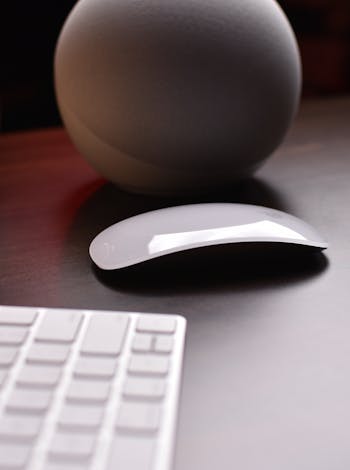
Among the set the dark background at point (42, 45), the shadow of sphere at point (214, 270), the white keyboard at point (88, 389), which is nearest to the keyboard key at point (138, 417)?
the white keyboard at point (88, 389)

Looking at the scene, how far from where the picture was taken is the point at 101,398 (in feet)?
0.85

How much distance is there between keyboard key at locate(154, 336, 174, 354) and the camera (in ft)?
0.96

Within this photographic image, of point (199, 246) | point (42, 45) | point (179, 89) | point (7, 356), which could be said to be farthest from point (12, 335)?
point (42, 45)

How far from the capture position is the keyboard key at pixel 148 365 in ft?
0.91

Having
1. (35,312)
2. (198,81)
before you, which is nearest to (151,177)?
(198,81)

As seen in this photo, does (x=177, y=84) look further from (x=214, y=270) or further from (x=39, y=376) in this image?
(x=39, y=376)

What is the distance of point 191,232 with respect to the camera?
1.30 ft

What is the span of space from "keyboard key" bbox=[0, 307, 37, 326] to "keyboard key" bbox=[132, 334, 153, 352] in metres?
0.05

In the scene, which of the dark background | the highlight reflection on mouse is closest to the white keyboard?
the highlight reflection on mouse

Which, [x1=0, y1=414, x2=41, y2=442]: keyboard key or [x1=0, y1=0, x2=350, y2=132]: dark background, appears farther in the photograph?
[x1=0, y1=0, x2=350, y2=132]: dark background

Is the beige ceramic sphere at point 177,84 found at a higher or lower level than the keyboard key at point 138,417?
higher

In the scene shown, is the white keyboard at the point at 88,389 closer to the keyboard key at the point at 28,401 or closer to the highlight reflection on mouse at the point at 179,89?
the keyboard key at the point at 28,401

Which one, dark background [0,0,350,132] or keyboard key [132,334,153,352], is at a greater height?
dark background [0,0,350,132]

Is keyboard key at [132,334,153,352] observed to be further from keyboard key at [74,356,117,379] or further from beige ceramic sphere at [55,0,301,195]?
beige ceramic sphere at [55,0,301,195]
